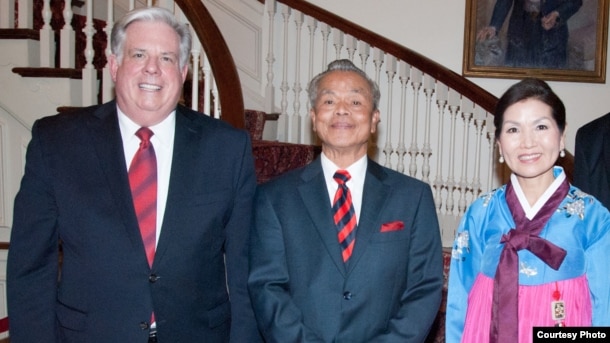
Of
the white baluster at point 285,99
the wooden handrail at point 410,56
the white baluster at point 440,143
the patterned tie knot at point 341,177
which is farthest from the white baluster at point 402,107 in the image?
the patterned tie knot at point 341,177

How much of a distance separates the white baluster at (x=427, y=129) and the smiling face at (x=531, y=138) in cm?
316

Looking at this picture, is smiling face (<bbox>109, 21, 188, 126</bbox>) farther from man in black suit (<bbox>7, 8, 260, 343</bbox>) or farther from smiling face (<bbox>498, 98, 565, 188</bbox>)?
smiling face (<bbox>498, 98, 565, 188</bbox>)

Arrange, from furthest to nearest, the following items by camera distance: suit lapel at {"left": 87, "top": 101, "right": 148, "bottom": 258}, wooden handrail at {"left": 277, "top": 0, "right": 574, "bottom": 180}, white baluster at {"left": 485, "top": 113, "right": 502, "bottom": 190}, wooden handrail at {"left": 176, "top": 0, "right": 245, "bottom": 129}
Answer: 1. white baluster at {"left": 485, "top": 113, "right": 502, "bottom": 190}
2. wooden handrail at {"left": 277, "top": 0, "right": 574, "bottom": 180}
3. wooden handrail at {"left": 176, "top": 0, "right": 245, "bottom": 129}
4. suit lapel at {"left": 87, "top": 101, "right": 148, "bottom": 258}

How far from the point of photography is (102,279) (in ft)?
5.21

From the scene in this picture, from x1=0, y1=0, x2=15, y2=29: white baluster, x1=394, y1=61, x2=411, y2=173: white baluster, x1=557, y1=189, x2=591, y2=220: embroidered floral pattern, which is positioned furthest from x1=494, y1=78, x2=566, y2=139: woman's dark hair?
x1=394, y1=61, x2=411, y2=173: white baluster

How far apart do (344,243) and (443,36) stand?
13.0 ft

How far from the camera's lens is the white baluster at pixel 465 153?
15.6 ft

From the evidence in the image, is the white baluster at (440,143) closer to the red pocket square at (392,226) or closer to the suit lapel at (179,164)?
the red pocket square at (392,226)

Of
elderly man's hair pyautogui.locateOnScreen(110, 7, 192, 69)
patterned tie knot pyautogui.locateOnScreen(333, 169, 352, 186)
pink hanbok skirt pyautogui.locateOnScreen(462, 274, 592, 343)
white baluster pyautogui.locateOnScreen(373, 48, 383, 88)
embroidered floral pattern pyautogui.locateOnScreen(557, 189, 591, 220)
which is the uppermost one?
white baluster pyautogui.locateOnScreen(373, 48, 383, 88)

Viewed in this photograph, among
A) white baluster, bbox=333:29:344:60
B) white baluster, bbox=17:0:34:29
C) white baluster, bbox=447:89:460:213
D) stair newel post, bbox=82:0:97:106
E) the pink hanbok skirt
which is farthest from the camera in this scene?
white baluster, bbox=333:29:344:60

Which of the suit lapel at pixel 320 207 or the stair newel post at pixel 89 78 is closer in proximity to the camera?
the suit lapel at pixel 320 207

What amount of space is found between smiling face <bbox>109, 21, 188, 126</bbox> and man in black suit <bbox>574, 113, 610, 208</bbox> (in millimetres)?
1345

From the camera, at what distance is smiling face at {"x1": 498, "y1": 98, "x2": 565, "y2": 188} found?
1.73 m

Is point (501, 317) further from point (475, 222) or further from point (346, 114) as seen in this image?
point (346, 114)
